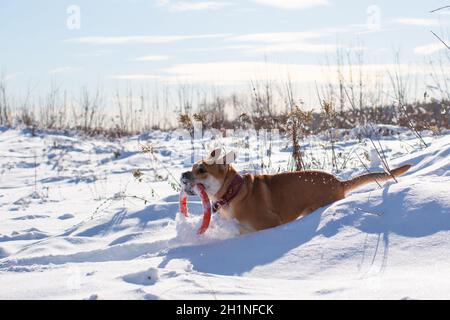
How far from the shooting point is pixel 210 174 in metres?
4.75

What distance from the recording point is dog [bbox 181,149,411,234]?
4559 mm

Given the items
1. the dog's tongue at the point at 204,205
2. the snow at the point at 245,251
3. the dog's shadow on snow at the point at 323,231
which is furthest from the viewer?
the dog's tongue at the point at 204,205

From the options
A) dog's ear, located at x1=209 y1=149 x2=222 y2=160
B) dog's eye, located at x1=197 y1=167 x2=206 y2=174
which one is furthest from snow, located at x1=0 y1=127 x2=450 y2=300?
dog's ear, located at x1=209 y1=149 x2=222 y2=160

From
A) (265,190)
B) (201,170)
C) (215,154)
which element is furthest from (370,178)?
(201,170)

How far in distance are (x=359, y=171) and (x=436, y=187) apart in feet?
8.47

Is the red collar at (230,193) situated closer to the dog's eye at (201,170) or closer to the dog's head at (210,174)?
the dog's head at (210,174)

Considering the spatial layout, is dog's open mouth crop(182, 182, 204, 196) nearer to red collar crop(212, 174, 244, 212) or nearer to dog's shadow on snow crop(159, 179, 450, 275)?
red collar crop(212, 174, 244, 212)

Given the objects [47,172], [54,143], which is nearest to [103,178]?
[47,172]

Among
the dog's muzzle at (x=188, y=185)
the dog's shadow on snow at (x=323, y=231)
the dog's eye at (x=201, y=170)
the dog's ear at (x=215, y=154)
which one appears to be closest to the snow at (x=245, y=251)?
the dog's shadow on snow at (x=323, y=231)

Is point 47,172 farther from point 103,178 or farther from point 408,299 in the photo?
point 408,299

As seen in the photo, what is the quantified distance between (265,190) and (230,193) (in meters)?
0.31

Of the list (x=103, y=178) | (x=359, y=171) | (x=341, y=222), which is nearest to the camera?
(x=341, y=222)

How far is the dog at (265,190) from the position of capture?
4559mm
